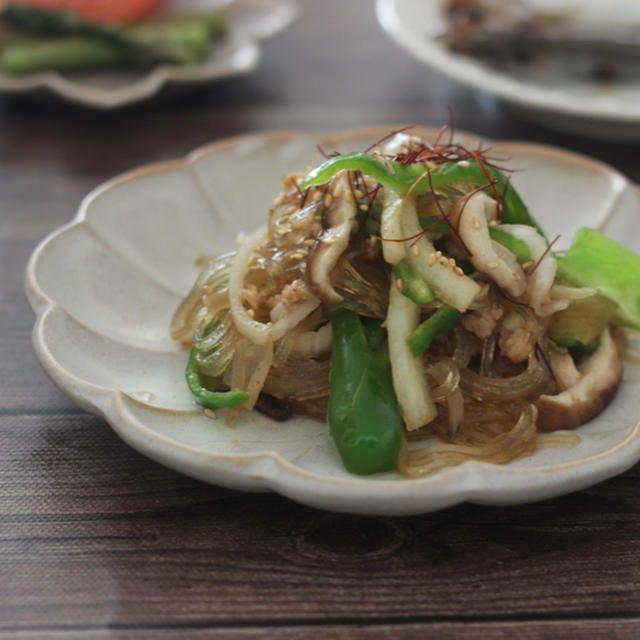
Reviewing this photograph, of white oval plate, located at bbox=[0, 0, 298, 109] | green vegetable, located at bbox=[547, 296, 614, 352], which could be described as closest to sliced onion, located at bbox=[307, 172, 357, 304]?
green vegetable, located at bbox=[547, 296, 614, 352]

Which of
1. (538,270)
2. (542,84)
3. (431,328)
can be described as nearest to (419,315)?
(431,328)

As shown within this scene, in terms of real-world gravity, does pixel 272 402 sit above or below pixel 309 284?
below

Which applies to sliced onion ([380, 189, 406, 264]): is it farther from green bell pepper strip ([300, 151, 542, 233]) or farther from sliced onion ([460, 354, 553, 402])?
sliced onion ([460, 354, 553, 402])

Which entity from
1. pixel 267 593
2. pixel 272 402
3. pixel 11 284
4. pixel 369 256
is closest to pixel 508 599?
pixel 267 593

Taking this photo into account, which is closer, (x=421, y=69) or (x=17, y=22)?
(x=17, y=22)

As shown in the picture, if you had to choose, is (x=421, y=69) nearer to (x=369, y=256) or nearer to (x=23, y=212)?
(x=23, y=212)

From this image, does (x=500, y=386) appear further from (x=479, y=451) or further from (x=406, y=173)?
(x=406, y=173)
